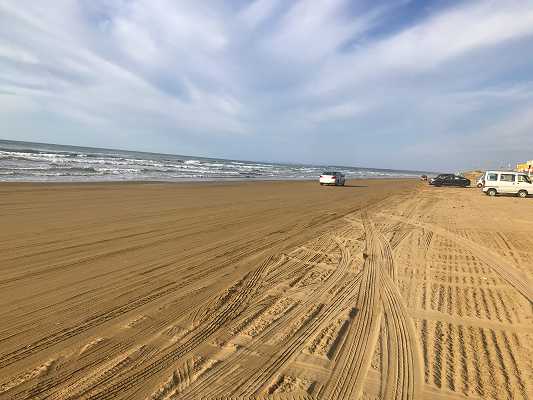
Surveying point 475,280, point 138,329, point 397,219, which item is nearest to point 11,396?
point 138,329

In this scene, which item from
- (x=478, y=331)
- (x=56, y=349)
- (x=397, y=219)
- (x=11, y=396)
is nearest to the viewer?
(x=11, y=396)

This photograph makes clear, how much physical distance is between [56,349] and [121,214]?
276 inches

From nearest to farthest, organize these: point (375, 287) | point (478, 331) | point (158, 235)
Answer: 1. point (478, 331)
2. point (375, 287)
3. point (158, 235)

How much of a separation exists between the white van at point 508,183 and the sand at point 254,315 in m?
19.0

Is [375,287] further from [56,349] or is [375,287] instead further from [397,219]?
[397,219]

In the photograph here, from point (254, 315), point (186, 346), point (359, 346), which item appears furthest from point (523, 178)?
point (186, 346)

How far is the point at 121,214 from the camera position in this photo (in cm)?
948

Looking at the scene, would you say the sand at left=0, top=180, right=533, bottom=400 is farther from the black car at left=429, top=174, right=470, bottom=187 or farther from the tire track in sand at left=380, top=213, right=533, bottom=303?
the black car at left=429, top=174, right=470, bottom=187

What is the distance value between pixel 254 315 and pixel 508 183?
26227 mm

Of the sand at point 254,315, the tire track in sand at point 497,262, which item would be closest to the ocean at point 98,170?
the sand at point 254,315

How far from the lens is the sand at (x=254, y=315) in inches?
103

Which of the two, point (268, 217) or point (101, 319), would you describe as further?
point (268, 217)

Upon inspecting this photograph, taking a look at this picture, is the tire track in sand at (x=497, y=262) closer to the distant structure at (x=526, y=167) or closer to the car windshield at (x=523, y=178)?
the car windshield at (x=523, y=178)

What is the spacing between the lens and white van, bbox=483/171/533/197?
901 inches
